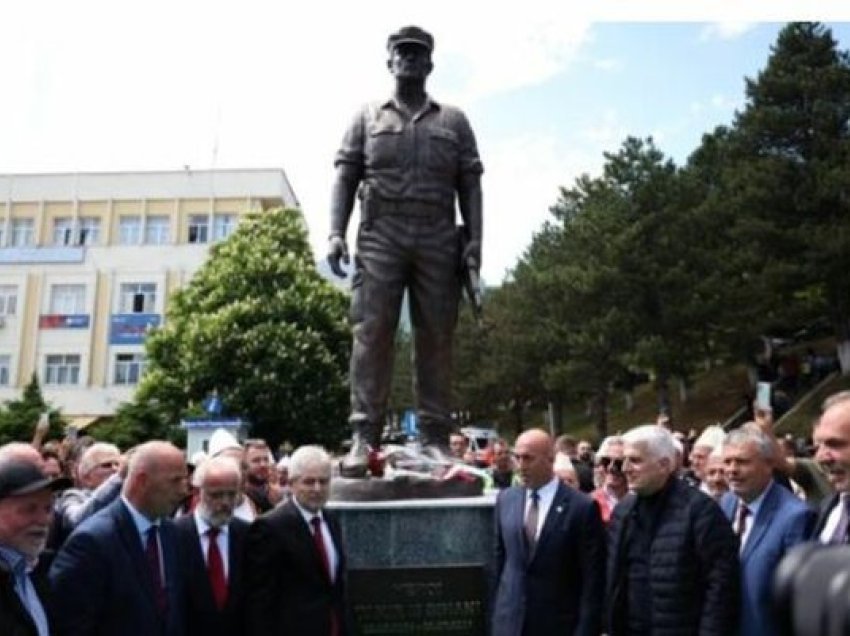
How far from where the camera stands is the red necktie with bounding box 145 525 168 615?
13.7 ft

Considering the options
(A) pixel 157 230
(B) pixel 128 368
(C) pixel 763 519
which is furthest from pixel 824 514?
(A) pixel 157 230

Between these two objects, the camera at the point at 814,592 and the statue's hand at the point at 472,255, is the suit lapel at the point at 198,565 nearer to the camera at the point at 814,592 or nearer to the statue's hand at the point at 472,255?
the statue's hand at the point at 472,255

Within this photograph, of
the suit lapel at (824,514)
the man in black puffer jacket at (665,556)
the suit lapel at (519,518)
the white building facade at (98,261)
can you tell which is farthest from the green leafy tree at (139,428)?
the suit lapel at (824,514)

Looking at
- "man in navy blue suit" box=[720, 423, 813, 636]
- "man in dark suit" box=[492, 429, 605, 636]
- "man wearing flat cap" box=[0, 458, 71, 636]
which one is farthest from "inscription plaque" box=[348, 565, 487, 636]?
"man wearing flat cap" box=[0, 458, 71, 636]

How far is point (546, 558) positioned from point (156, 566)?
2120 millimetres

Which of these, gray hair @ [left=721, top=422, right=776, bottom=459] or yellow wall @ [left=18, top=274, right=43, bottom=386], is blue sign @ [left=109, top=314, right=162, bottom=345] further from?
gray hair @ [left=721, top=422, right=776, bottom=459]

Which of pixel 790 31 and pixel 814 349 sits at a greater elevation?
pixel 790 31

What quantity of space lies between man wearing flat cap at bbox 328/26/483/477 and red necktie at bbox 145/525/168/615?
8.58 feet

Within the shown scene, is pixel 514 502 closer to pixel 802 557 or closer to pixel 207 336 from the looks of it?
pixel 802 557

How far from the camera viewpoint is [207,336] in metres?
31.2

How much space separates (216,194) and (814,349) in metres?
29.7

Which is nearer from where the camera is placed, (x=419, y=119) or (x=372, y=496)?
(x=372, y=496)

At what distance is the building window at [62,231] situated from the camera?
158 ft

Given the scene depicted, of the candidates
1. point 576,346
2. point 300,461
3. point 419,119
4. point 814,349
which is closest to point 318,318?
point 576,346
